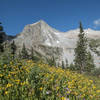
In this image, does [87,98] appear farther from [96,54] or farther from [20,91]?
[96,54]

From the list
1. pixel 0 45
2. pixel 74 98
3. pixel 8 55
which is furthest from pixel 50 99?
pixel 0 45

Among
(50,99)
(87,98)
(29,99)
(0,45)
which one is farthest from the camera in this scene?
(0,45)

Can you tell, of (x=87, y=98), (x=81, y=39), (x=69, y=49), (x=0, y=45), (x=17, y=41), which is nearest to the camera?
(x=87, y=98)

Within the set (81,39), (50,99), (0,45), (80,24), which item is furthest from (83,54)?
(50,99)

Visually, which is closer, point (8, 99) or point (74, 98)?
point (8, 99)

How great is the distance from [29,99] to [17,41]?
203 m

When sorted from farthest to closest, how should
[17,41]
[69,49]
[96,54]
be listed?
[17,41]
[69,49]
[96,54]

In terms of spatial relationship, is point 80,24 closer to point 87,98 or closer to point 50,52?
point 87,98

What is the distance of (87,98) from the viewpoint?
3.81 m

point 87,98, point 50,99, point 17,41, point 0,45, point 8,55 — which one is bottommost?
point 87,98

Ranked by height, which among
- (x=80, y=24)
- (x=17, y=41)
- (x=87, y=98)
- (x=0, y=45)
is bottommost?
(x=87, y=98)

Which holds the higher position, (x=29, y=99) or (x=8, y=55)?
(x=8, y=55)

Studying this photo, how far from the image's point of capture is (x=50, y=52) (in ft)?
611

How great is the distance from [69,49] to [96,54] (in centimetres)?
4389
